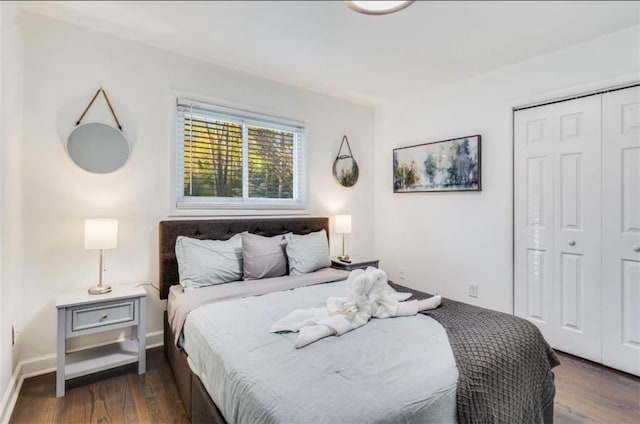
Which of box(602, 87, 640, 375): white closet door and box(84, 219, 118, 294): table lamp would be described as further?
box(602, 87, 640, 375): white closet door

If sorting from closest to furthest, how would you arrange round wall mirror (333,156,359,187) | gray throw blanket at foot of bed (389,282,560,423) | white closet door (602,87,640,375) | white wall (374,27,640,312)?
gray throw blanket at foot of bed (389,282,560,423)
white closet door (602,87,640,375)
white wall (374,27,640,312)
round wall mirror (333,156,359,187)

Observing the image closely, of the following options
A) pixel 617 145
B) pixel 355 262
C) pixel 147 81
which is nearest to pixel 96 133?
pixel 147 81

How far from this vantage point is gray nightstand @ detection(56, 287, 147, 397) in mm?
1986

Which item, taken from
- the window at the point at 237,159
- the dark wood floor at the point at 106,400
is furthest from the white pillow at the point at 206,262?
the dark wood floor at the point at 106,400

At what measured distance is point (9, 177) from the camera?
74.9 inches

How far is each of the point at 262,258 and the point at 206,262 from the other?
434 mm

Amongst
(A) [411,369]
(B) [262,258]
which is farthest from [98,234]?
(A) [411,369]

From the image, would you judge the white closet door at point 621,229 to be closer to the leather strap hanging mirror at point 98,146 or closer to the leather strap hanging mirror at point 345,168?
the leather strap hanging mirror at point 345,168

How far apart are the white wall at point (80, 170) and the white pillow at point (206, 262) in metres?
0.36

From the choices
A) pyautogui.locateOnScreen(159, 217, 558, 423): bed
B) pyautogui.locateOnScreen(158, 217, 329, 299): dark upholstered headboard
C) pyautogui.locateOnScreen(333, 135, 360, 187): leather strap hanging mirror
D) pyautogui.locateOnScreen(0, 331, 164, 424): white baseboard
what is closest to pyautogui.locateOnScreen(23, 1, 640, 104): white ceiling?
pyautogui.locateOnScreen(333, 135, 360, 187): leather strap hanging mirror

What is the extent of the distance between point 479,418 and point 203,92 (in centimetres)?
299

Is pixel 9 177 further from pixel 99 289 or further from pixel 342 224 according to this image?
pixel 342 224

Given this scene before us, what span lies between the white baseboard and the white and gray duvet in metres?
1.07

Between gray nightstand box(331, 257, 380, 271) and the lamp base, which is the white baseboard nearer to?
the lamp base
